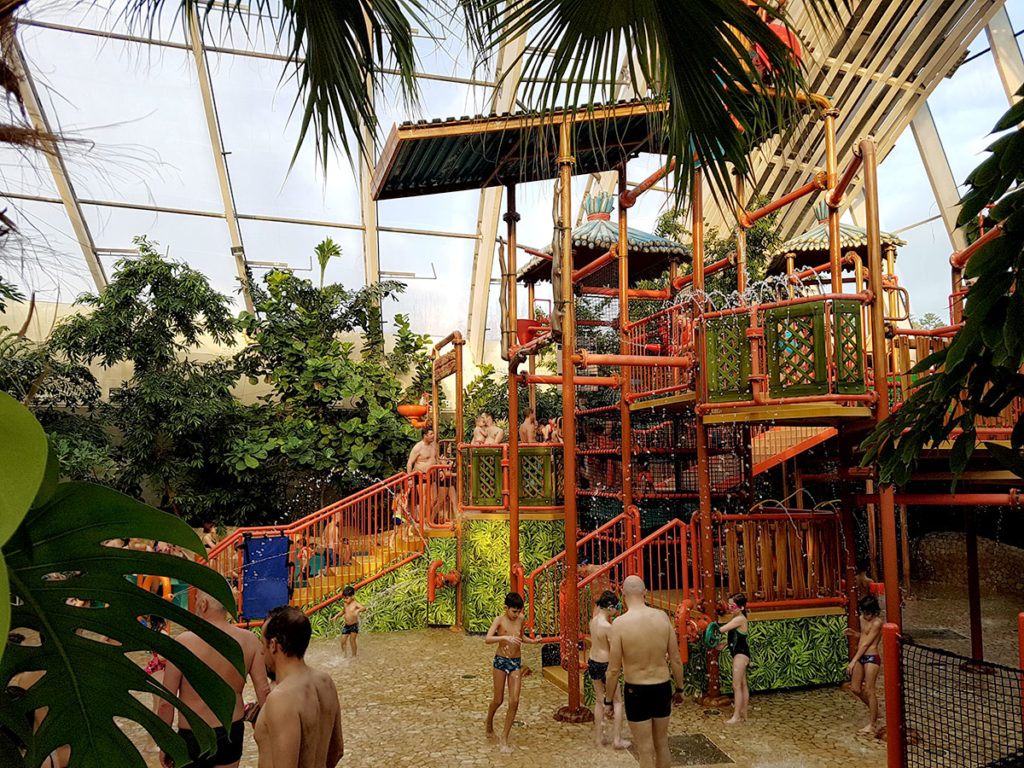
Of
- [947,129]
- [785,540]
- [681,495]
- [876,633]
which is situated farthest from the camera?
[947,129]

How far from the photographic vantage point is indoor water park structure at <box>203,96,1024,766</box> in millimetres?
7637

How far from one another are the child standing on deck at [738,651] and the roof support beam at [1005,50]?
11.7 meters

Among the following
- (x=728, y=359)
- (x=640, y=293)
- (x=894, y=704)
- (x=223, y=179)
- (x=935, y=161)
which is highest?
(x=223, y=179)

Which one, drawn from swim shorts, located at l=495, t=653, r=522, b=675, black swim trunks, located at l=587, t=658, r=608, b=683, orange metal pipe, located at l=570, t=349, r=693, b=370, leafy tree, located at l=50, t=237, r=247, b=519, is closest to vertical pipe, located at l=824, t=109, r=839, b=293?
orange metal pipe, located at l=570, t=349, r=693, b=370

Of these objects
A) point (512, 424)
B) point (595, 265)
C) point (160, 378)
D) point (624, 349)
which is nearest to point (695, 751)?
point (512, 424)

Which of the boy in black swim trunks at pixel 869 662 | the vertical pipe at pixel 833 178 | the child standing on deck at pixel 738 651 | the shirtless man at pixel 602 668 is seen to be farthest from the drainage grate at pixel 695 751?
the vertical pipe at pixel 833 178

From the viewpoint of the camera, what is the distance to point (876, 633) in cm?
718

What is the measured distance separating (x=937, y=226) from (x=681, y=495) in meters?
10.3

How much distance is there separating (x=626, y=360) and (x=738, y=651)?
321 cm

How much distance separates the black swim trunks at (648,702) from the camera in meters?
5.58

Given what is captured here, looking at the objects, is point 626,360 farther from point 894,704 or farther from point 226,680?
point 226,680

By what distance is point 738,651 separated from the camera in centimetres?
766

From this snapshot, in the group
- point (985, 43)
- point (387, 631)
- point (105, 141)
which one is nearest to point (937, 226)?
point (985, 43)

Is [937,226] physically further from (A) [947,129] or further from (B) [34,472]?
(B) [34,472]
